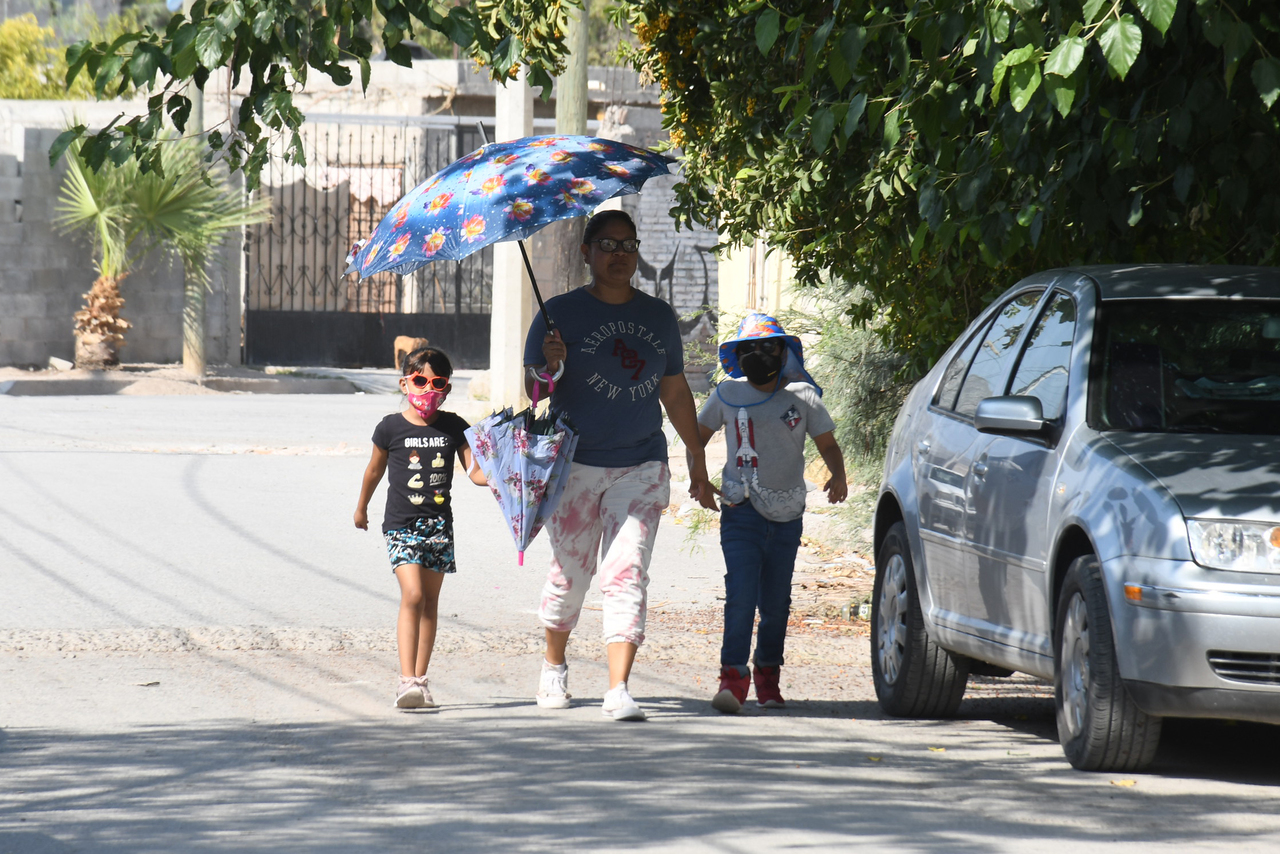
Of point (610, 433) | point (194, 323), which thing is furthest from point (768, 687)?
point (194, 323)

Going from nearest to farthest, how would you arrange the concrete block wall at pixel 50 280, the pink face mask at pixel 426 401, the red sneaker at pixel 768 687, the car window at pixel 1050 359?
1. the car window at pixel 1050 359
2. the pink face mask at pixel 426 401
3. the red sneaker at pixel 768 687
4. the concrete block wall at pixel 50 280

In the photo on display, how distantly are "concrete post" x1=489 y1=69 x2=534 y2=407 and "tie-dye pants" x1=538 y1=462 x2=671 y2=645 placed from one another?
31.2ft

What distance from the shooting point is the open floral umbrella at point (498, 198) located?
18.9ft

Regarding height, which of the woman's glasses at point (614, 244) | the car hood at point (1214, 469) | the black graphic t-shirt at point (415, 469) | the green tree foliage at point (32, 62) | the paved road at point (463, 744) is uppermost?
the green tree foliage at point (32, 62)

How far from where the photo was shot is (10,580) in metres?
8.68

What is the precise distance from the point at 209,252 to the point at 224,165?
1905mm

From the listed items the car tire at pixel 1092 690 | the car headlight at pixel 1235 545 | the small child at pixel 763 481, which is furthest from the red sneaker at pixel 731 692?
the car headlight at pixel 1235 545

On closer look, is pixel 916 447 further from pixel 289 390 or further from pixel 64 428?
pixel 289 390

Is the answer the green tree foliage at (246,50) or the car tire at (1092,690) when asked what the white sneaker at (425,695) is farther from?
the car tire at (1092,690)

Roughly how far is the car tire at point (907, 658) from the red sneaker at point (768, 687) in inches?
15.5

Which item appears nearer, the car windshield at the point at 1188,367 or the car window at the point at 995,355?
the car windshield at the point at 1188,367

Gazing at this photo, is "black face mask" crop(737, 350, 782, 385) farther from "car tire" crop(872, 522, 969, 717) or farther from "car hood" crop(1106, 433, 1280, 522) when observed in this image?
"car hood" crop(1106, 433, 1280, 522)

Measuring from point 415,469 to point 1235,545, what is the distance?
9.84 ft

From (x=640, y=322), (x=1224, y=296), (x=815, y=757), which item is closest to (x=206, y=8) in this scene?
(x=640, y=322)
